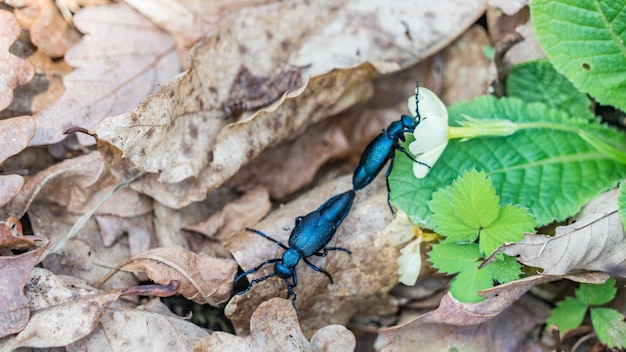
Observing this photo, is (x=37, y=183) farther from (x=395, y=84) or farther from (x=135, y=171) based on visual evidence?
(x=395, y=84)

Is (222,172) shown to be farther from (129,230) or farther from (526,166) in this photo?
(526,166)

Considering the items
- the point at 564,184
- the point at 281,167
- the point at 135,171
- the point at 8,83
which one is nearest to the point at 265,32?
the point at 281,167

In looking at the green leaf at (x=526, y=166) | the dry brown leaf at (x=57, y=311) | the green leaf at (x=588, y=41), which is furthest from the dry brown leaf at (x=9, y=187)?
the green leaf at (x=588, y=41)

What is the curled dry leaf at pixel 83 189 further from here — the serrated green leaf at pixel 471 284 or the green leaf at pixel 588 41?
the green leaf at pixel 588 41

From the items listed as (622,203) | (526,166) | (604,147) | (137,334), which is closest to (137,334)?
(137,334)

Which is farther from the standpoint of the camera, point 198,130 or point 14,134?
point 198,130
